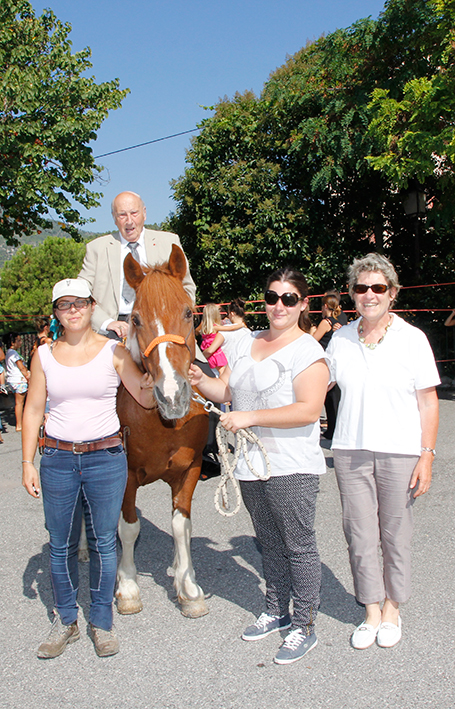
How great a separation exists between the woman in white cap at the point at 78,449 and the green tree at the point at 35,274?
47032 mm

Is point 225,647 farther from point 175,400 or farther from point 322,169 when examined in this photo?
point 322,169

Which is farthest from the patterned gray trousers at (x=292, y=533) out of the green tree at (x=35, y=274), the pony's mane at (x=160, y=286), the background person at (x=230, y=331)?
the green tree at (x=35, y=274)

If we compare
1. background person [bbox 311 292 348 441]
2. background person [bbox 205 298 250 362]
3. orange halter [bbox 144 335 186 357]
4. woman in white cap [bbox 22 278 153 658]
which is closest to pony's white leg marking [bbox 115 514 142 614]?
woman in white cap [bbox 22 278 153 658]

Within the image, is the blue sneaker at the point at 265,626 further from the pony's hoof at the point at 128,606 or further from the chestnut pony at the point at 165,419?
the pony's hoof at the point at 128,606

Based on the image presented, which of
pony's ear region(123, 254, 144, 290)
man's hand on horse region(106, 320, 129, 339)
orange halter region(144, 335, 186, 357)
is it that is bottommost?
orange halter region(144, 335, 186, 357)

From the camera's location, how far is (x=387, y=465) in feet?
9.45

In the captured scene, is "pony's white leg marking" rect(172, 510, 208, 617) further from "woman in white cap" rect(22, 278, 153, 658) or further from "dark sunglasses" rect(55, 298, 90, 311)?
"dark sunglasses" rect(55, 298, 90, 311)

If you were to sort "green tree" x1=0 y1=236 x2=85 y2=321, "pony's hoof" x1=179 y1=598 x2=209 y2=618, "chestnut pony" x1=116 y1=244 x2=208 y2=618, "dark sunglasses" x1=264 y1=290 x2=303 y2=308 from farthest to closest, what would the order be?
1. "green tree" x1=0 y1=236 x2=85 y2=321
2. "pony's hoof" x1=179 y1=598 x2=209 y2=618
3. "dark sunglasses" x1=264 y1=290 x2=303 y2=308
4. "chestnut pony" x1=116 y1=244 x2=208 y2=618

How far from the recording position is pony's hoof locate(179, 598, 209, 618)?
335 cm

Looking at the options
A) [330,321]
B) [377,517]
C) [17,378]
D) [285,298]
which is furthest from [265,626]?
[17,378]

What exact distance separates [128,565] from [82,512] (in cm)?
72

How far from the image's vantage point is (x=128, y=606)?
3420 mm

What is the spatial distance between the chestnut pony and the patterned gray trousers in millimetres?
639

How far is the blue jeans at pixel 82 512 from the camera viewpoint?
113 inches
